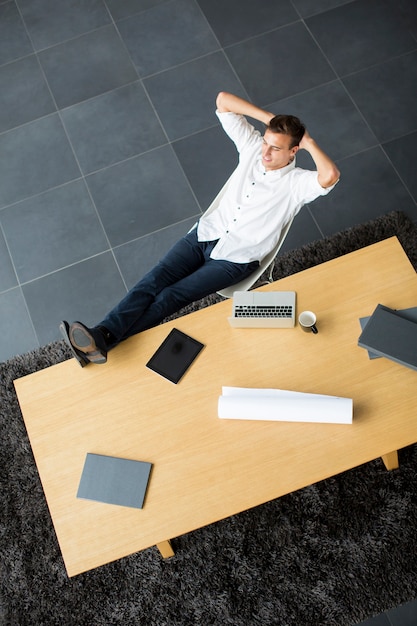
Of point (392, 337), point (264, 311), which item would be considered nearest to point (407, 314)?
point (392, 337)

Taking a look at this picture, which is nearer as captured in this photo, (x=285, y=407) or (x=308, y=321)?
(x=285, y=407)

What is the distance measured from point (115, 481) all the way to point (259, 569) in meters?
0.87

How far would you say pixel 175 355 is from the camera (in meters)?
2.06

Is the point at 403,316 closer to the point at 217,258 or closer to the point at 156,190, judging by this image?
the point at 217,258

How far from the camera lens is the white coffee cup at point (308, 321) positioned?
201 centimetres

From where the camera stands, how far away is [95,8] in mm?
3617

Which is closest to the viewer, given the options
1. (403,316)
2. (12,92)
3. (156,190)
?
(403,316)

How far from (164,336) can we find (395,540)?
1285mm

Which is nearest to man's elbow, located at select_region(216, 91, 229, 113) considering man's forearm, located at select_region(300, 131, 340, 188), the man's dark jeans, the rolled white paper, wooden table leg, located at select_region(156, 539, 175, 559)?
man's forearm, located at select_region(300, 131, 340, 188)

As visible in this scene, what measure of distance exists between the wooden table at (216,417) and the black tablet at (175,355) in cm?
3

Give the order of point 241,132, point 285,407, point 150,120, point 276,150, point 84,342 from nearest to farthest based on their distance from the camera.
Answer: point 285,407 → point 84,342 → point 276,150 → point 241,132 → point 150,120

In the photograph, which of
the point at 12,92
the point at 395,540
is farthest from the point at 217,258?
the point at 12,92

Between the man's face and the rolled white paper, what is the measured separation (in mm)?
866

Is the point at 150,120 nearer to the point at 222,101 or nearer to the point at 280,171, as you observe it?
the point at 222,101
